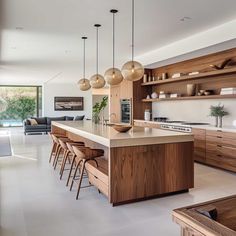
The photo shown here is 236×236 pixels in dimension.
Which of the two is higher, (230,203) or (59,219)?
(230,203)

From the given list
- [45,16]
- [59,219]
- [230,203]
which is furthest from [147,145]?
[45,16]

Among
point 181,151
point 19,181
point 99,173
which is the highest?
point 181,151

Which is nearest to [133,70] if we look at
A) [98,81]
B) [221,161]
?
[98,81]

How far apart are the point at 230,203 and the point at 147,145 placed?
2.13 m

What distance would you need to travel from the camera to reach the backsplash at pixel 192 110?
5629 millimetres

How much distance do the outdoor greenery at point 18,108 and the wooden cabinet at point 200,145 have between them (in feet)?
38.2

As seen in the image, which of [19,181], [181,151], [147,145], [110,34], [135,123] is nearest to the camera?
[147,145]

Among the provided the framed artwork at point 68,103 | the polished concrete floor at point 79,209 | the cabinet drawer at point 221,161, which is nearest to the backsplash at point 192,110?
the cabinet drawer at point 221,161

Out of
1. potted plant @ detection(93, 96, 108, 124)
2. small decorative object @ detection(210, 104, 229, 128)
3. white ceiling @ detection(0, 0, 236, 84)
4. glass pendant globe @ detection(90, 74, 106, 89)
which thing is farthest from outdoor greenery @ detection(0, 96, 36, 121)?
small decorative object @ detection(210, 104, 229, 128)

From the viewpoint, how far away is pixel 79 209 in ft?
10.4

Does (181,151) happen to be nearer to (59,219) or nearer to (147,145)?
(147,145)

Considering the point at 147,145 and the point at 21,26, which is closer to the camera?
the point at 147,145

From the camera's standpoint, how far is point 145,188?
341cm

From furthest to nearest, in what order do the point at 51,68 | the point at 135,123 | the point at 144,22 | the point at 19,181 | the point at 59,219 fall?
1. the point at 51,68
2. the point at 135,123
3. the point at 144,22
4. the point at 19,181
5. the point at 59,219
